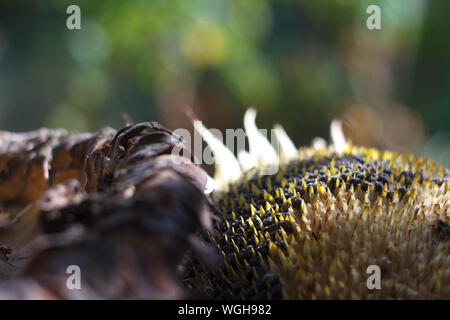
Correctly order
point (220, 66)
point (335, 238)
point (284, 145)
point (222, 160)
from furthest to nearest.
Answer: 1. point (220, 66)
2. point (284, 145)
3. point (222, 160)
4. point (335, 238)

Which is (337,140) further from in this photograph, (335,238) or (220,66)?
(220,66)

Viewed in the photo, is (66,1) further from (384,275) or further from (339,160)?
(384,275)

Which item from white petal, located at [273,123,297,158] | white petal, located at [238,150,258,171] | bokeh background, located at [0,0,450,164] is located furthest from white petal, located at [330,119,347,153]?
bokeh background, located at [0,0,450,164]

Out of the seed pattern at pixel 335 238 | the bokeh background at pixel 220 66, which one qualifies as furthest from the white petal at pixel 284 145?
the bokeh background at pixel 220 66

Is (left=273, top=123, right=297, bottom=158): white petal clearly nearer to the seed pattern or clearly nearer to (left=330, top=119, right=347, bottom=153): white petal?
(left=330, top=119, right=347, bottom=153): white petal

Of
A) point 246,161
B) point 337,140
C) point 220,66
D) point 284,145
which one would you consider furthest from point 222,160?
point 220,66

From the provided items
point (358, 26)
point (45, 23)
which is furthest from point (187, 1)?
point (358, 26)

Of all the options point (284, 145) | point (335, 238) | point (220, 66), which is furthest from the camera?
point (220, 66)
